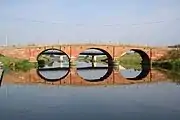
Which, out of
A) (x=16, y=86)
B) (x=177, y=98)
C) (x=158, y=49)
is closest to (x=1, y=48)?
(x=158, y=49)

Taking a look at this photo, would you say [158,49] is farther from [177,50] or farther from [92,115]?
[92,115]

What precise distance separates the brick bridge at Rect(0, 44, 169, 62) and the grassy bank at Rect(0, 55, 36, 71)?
3.98ft

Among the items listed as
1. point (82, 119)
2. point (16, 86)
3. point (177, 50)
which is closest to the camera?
point (82, 119)

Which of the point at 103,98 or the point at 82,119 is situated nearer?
the point at 82,119

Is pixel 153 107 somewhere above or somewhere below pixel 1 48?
below

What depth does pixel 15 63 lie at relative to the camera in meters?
46.9

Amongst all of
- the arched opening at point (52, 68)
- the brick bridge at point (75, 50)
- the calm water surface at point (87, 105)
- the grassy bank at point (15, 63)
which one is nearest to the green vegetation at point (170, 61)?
the brick bridge at point (75, 50)

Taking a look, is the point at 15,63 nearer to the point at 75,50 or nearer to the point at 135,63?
the point at 75,50

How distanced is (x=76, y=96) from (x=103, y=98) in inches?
60.6

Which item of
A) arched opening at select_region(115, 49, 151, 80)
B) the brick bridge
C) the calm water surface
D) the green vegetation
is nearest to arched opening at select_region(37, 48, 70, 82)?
the brick bridge

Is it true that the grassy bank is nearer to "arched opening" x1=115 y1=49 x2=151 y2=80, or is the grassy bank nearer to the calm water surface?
"arched opening" x1=115 y1=49 x2=151 y2=80

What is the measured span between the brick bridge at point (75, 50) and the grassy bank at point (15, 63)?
1214mm

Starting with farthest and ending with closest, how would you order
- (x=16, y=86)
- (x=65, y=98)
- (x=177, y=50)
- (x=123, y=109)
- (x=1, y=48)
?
(x=177, y=50) → (x=1, y=48) → (x=16, y=86) → (x=65, y=98) → (x=123, y=109)

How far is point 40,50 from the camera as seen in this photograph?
5250 cm
